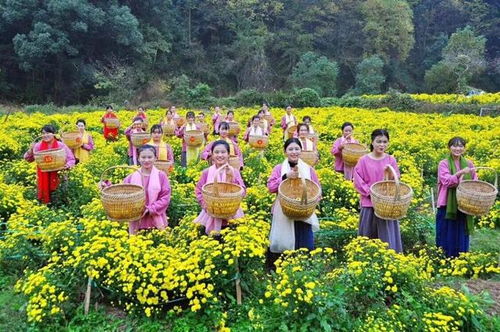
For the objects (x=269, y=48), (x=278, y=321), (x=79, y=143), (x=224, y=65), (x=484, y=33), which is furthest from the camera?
(x=484, y=33)

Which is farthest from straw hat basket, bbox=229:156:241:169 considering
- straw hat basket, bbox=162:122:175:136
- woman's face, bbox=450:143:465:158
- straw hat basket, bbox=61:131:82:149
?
straw hat basket, bbox=162:122:175:136

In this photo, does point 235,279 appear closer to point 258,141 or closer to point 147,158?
point 147,158

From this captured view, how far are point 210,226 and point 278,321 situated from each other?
1613mm

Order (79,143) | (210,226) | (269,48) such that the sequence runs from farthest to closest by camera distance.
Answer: (269,48) → (79,143) → (210,226)

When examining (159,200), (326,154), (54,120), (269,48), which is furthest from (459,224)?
(269,48)

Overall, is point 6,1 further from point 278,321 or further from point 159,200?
point 278,321

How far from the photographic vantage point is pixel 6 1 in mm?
31203

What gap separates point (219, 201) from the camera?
489 cm

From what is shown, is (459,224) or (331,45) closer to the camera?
(459,224)

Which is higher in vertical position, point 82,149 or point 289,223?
point 82,149

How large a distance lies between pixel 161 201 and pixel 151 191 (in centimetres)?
17

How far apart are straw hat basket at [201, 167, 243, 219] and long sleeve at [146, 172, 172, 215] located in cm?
62

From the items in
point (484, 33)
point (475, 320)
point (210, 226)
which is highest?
point (484, 33)

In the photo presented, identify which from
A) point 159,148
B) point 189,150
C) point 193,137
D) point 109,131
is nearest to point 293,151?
point 159,148
